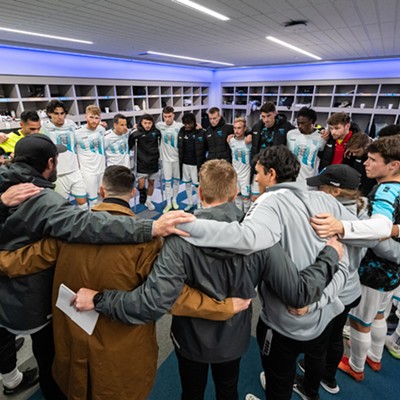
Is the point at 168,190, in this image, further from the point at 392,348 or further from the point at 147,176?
the point at 392,348

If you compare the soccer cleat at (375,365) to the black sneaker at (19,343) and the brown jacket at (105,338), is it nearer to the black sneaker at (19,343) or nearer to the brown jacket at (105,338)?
the brown jacket at (105,338)

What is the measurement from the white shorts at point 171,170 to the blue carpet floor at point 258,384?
332 cm

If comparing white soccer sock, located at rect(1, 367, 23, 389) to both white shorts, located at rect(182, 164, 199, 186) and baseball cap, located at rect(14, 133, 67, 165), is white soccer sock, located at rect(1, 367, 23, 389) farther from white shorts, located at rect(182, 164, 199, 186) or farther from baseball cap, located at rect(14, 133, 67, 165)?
white shorts, located at rect(182, 164, 199, 186)

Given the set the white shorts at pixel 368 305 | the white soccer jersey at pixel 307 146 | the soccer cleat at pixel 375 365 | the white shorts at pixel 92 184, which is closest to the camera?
the white shorts at pixel 368 305

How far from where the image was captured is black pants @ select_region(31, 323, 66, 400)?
1.40m

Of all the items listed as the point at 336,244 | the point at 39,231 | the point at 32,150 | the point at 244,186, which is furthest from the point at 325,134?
the point at 39,231

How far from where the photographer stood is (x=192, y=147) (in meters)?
4.53

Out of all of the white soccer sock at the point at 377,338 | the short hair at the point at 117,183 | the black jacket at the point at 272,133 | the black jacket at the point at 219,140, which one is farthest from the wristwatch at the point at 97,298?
the black jacket at the point at 219,140

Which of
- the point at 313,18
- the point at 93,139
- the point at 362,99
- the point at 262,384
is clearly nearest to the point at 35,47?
the point at 93,139

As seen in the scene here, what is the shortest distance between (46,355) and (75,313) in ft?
1.91

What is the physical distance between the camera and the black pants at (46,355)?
140 cm

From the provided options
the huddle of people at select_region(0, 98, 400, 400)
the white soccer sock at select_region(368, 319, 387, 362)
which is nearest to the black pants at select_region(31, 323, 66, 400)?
the huddle of people at select_region(0, 98, 400, 400)

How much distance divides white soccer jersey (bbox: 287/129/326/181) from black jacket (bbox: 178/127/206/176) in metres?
1.43

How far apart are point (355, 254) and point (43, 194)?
159 centimetres
